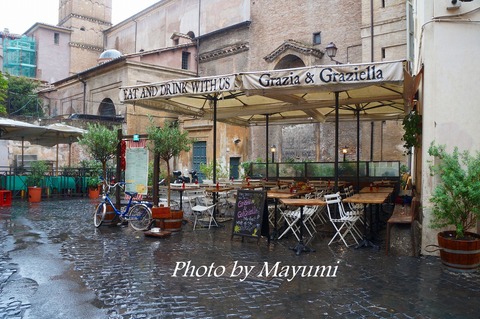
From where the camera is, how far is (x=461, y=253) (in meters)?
5.80

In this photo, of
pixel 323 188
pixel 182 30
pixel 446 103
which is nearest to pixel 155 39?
pixel 182 30

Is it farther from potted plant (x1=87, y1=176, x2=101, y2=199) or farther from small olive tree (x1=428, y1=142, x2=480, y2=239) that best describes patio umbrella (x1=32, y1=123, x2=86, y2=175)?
small olive tree (x1=428, y1=142, x2=480, y2=239)

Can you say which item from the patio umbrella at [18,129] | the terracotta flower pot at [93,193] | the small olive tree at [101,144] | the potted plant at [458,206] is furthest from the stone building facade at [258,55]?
the potted plant at [458,206]

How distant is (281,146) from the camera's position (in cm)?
2420

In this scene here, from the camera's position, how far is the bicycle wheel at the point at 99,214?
923 cm

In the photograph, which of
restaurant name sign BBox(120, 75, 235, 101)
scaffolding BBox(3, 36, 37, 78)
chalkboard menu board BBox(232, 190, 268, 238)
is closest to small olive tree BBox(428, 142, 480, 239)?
chalkboard menu board BBox(232, 190, 268, 238)

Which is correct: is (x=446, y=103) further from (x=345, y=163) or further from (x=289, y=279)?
(x=345, y=163)

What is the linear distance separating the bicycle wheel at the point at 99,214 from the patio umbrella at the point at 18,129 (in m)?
6.64

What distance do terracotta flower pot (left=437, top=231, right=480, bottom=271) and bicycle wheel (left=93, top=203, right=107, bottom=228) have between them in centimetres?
701

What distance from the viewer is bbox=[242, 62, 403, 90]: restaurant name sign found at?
6535 mm

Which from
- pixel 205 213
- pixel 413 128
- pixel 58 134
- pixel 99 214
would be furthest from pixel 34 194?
pixel 413 128

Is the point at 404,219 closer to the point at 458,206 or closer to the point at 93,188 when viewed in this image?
the point at 458,206

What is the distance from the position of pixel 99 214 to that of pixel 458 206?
755 cm

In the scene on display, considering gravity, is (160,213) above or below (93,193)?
above
